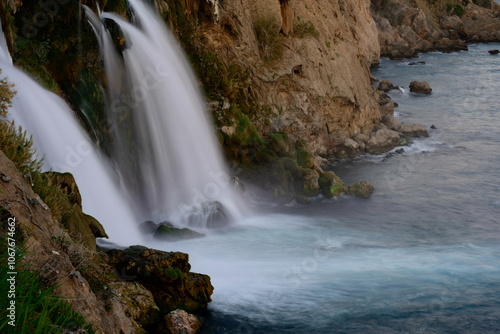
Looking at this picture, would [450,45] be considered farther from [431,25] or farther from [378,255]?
[378,255]

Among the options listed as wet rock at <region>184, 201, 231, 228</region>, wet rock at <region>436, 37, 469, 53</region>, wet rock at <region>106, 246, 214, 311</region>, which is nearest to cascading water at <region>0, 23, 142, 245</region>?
wet rock at <region>184, 201, 231, 228</region>

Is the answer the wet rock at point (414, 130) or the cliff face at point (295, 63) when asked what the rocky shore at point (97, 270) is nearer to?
the cliff face at point (295, 63)

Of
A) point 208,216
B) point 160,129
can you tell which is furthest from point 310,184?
point 160,129

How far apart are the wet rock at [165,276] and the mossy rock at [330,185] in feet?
29.7

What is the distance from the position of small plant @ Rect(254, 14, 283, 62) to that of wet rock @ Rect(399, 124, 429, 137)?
8.11 meters

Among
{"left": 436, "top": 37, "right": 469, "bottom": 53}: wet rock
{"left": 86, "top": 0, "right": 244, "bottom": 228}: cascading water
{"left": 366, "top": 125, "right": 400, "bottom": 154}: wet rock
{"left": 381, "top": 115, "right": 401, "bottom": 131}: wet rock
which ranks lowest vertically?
{"left": 86, "top": 0, "right": 244, "bottom": 228}: cascading water

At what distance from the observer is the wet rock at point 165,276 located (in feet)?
30.2

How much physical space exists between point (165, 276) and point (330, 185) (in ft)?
32.0

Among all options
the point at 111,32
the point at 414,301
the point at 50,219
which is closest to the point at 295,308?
the point at 414,301

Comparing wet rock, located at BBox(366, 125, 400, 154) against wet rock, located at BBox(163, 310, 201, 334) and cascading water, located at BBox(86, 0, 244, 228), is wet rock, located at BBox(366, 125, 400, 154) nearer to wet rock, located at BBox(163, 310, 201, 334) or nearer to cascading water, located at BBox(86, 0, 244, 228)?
cascading water, located at BBox(86, 0, 244, 228)

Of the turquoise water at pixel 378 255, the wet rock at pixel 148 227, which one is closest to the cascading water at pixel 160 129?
the wet rock at pixel 148 227

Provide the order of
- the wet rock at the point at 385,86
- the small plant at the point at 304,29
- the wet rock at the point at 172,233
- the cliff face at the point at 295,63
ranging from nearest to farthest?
the wet rock at the point at 172,233
the cliff face at the point at 295,63
the small plant at the point at 304,29
the wet rock at the point at 385,86

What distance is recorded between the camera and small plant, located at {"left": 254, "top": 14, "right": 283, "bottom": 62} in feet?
67.2

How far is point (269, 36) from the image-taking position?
→ 2059 centimetres
